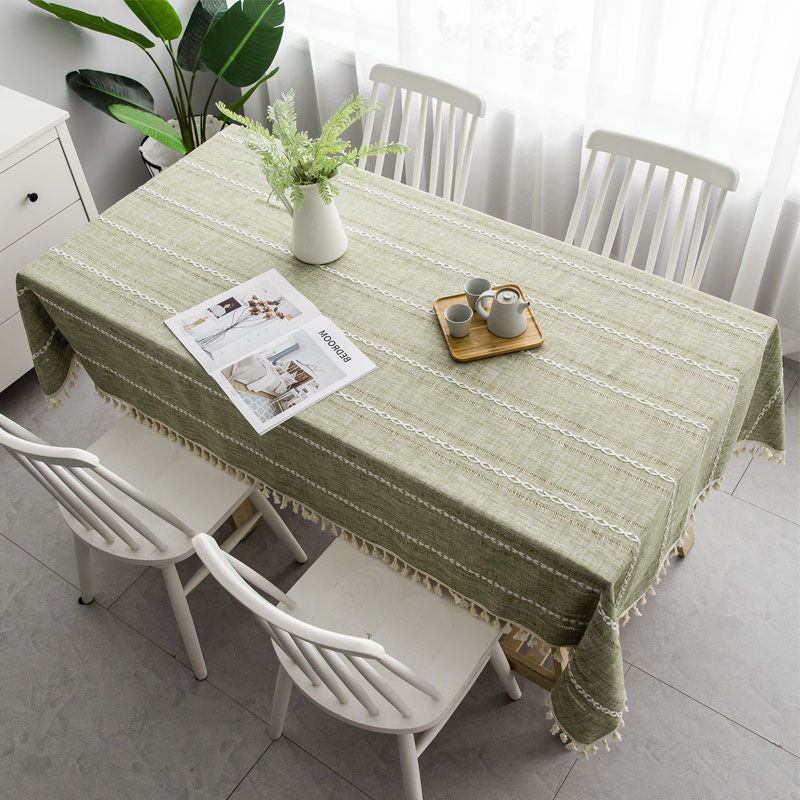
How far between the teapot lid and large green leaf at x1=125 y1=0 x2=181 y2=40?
1.56 meters

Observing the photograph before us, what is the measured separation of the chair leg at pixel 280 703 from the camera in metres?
1.72

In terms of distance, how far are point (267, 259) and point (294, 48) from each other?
4.68 feet

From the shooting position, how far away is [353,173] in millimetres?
2070

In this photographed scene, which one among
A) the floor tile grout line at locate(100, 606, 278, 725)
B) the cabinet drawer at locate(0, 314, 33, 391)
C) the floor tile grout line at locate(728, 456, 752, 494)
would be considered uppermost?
the cabinet drawer at locate(0, 314, 33, 391)

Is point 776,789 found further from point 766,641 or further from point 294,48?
point 294,48

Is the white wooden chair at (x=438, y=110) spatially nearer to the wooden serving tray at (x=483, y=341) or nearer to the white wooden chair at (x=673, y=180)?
the white wooden chair at (x=673, y=180)

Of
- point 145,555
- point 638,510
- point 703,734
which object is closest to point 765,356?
point 638,510

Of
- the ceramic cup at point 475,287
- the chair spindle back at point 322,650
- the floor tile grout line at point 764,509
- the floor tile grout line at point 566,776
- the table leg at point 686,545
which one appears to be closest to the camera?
the chair spindle back at point 322,650

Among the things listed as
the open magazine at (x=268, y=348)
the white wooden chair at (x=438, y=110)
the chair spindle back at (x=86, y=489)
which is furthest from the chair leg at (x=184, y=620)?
the white wooden chair at (x=438, y=110)

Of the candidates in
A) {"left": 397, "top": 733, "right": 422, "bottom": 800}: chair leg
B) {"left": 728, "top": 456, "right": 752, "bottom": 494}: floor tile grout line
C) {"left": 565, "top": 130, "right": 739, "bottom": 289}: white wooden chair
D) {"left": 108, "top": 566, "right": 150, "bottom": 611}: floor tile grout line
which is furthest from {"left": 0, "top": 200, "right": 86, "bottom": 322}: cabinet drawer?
{"left": 728, "top": 456, "right": 752, "bottom": 494}: floor tile grout line

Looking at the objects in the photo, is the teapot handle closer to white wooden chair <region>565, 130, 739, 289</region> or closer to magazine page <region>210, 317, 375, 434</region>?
magazine page <region>210, 317, 375, 434</region>

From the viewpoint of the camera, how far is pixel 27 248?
241cm

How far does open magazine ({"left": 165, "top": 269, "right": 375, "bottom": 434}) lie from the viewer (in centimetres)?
159

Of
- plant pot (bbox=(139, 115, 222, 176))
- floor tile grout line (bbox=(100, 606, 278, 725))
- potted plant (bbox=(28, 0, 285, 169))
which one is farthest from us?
plant pot (bbox=(139, 115, 222, 176))
